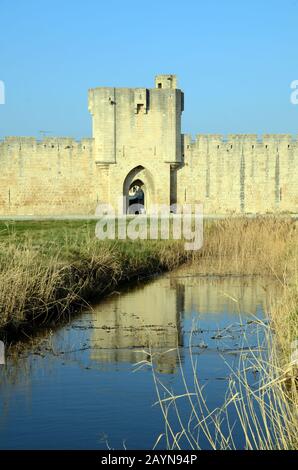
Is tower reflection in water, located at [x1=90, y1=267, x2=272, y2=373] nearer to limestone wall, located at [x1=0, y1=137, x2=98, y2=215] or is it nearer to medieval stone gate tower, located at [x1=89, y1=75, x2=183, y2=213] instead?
medieval stone gate tower, located at [x1=89, y1=75, x2=183, y2=213]

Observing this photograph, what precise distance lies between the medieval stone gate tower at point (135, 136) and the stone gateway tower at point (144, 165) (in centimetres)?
4

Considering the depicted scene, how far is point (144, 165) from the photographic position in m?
29.8

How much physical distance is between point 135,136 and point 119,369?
22.0m

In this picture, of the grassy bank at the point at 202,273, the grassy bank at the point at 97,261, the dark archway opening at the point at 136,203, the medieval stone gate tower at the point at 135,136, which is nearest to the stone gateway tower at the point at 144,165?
the medieval stone gate tower at the point at 135,136

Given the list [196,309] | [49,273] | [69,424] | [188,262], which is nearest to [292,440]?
[69,424]

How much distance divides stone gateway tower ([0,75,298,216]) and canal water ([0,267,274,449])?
57.5 ft

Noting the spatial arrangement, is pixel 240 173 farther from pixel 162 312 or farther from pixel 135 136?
pixel 162 312

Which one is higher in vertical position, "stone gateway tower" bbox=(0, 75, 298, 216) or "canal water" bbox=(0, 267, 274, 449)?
"stone gateway tower" bbox=(0, 75, 298, 216)

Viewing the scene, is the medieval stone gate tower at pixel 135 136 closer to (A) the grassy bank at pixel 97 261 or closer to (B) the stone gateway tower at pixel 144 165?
(B) the stone gateway tower at pixel 144 165

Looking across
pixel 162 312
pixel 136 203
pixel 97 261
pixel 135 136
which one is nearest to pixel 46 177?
pixel 135 136

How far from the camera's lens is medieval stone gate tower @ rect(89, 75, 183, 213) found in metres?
29.4

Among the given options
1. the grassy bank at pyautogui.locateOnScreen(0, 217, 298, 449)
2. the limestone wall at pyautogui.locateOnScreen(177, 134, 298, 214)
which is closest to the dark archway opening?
the limestone wall at pyautogui.locateOnScreen(177, 134, 298, 214)

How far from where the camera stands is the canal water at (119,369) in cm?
641

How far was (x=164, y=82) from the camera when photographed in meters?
30.8
